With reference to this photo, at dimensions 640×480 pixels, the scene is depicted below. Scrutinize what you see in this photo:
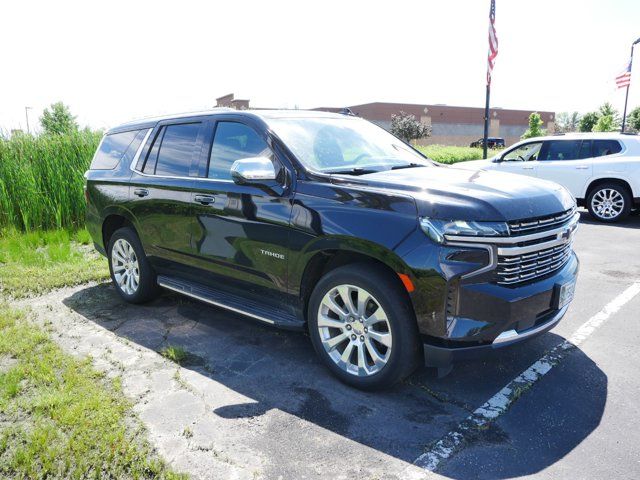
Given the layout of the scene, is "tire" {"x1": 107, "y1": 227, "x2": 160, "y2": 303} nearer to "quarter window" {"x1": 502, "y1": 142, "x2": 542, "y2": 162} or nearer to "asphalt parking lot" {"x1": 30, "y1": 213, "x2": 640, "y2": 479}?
"asphalt parking lot" {"x1": 30, "y1": 213, "x2": 640, "y2": 479}

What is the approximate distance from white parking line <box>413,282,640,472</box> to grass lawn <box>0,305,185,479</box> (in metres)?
1.40

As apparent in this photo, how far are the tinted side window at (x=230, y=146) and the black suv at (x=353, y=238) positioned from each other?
14mm

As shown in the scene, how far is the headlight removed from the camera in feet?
9.85

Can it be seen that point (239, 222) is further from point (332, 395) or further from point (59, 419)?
point (59, 419)

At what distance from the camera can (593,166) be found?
10.1 metres

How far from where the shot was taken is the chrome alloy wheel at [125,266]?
5364 mm

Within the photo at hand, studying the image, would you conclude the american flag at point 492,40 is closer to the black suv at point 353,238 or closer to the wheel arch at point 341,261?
the black suv at point 353,238

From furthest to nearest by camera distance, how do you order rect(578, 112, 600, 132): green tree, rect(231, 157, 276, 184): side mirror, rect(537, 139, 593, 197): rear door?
1. rect(578, 112, 600, 132): green tree
2. rect(537, 139, 593, 197): rear door
3. rect(231, 157, 276, 184): side mirror

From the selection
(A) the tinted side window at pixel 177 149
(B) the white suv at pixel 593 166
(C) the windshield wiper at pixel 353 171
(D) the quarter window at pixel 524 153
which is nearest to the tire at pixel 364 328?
(C) the windshield wiper at pixel 353 171

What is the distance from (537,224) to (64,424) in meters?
3.20

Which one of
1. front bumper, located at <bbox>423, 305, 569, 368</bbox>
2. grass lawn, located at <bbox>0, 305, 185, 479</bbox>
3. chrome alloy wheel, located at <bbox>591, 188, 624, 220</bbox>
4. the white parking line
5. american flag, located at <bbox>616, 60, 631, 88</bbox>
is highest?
american flag, located at <bbox>616, 60, 631, 88</bbox>

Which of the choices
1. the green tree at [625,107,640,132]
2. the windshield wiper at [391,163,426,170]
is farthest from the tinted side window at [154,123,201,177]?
the green tree at [625,107,640,132]

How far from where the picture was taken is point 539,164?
1069cm

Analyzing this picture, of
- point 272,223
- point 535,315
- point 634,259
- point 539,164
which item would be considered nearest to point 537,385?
point 535,315
